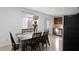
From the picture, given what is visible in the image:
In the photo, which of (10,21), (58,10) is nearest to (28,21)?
(10,21)

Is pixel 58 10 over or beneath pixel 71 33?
over

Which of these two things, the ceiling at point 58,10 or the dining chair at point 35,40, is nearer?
the ceiling at point 58,10

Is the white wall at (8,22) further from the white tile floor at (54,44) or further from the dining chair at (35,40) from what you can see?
the dining chair at (35,40)

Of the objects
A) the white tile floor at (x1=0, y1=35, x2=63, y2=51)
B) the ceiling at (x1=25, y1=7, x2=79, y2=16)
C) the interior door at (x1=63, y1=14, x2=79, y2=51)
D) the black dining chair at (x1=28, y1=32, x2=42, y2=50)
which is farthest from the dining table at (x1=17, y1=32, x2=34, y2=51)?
the interior door at (x1=63, y1=14, x2=79, y2=51)

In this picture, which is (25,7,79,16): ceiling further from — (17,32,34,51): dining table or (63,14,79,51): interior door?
(17,32,34,51): dining table

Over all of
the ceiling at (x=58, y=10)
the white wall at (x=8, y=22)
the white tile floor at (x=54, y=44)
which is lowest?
the white tile floor at (x=54, y=44)

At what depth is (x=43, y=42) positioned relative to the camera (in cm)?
151

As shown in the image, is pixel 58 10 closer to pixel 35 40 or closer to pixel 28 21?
pixel 28 21

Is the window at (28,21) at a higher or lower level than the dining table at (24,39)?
higher

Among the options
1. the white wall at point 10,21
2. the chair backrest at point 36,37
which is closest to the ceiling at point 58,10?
the white wall at point 10,21
